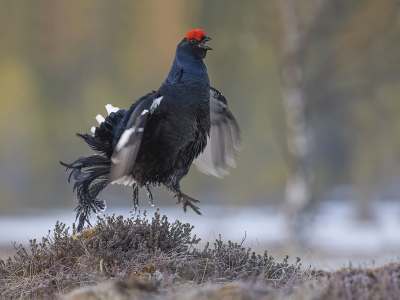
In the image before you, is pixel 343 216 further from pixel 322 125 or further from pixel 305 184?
pixel 305 184

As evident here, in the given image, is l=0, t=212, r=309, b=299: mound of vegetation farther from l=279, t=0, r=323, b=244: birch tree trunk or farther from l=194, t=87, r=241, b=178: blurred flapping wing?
l=279, t=0, r=323, b=244: birch tree trunk

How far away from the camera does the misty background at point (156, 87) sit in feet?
36.1

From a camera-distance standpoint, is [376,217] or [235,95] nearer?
[376,217]

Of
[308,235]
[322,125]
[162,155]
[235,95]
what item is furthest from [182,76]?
[322,125]

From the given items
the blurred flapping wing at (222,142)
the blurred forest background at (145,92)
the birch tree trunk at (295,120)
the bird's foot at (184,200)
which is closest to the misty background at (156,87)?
the blurred forest background at (145,92)

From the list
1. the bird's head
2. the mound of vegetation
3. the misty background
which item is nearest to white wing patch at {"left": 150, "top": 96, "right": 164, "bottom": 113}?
the bird's head

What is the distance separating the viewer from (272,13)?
30.5 feet

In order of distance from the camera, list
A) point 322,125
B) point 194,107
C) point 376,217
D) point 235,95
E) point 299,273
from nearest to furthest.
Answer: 1. point 299,273
2. point 194,107
3. point 376,217
4. point 235,95
5. point 322,125

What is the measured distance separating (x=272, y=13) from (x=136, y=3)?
4559mm

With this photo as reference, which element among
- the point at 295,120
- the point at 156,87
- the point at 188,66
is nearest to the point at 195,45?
the point at 188,66

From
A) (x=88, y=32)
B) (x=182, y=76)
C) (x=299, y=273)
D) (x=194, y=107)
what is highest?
(x=88, y=32)

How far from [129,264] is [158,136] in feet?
4.14

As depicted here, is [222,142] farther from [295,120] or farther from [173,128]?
[295,120]

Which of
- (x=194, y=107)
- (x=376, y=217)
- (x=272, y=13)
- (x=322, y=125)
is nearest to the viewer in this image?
(x=194, y=107)
